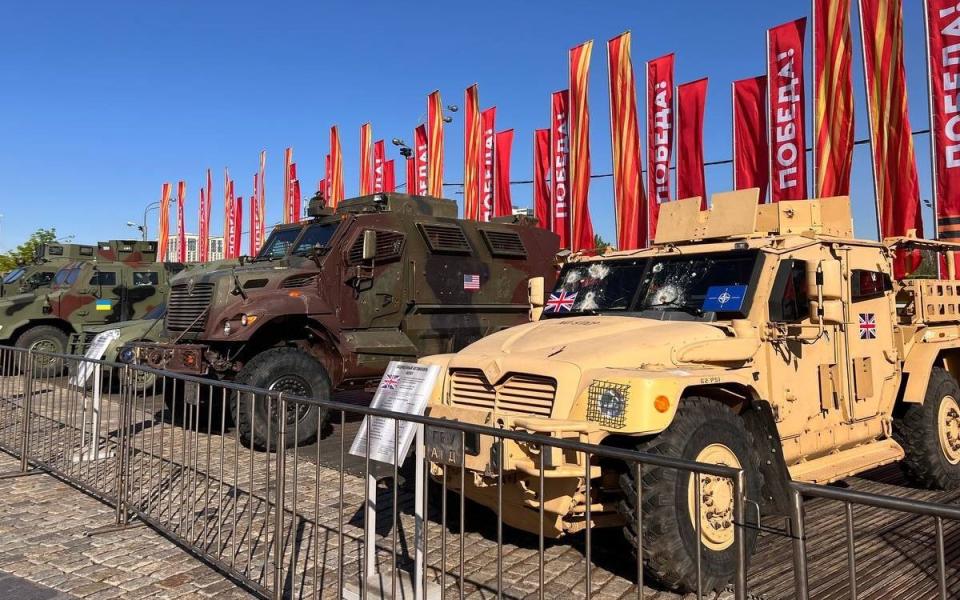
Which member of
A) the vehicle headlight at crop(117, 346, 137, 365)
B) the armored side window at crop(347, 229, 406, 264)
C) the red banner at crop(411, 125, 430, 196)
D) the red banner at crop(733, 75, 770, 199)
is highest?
the red banner at crop(411, 125, 430, 196)

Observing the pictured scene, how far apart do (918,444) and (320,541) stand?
16.4 feet

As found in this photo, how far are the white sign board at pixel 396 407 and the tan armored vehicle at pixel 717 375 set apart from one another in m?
0.46

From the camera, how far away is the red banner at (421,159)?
20656mm

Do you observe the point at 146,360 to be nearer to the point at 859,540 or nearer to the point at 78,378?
the point at 78,378

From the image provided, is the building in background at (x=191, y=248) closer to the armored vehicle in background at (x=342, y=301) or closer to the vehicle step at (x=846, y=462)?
the armored vehicle in background at (x=342, y=301)

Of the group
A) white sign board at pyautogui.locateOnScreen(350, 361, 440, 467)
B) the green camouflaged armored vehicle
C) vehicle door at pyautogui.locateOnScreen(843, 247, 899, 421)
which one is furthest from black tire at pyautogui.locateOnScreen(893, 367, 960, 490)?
the green camouflaged armored vehicle

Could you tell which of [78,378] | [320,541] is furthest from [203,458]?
[320,541]

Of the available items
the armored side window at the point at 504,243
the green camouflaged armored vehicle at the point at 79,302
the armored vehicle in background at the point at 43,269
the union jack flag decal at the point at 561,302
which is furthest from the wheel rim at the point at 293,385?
the armored vehicle in background at the point at 43,269

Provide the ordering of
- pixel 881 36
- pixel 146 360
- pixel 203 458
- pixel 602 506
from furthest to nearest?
pixel 881 36 < pixel 146 360 < pixel 203 458 < pixel 602 506

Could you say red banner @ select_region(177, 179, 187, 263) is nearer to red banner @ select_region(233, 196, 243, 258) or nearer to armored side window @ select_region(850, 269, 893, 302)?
red banner @ select_region(233, 196, 243, 258)

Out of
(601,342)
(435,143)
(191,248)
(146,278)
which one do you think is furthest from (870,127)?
(191,248)

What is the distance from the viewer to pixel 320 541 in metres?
4.59

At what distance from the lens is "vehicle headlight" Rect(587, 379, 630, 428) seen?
349 centimetres

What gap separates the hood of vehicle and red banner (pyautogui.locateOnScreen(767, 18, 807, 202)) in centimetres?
864
